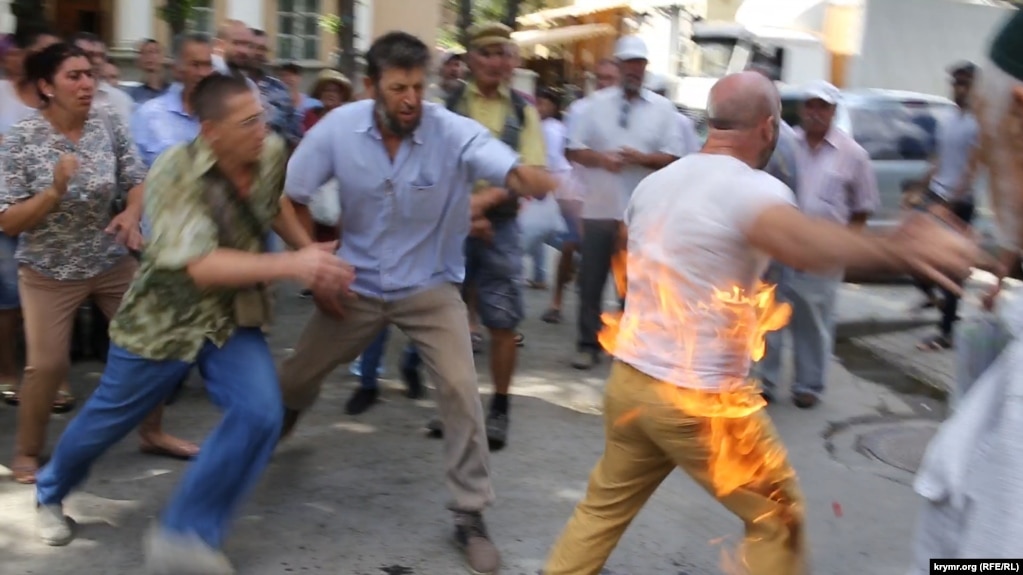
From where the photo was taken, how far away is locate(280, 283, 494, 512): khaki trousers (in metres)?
4.27

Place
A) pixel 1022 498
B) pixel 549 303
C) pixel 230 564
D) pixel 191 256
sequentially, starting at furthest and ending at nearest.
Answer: pixel 549 303, pixel 230 564, pixel 191 256, pixel 1022 498

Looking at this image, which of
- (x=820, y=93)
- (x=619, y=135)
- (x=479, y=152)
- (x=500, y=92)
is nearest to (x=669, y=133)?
(x=619, y=135)

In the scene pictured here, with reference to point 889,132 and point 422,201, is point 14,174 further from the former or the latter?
point 889,132

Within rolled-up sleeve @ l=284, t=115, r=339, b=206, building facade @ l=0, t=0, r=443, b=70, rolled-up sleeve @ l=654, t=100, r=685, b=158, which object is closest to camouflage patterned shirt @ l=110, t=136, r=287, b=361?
rolled-up sleeve @ l=284, t=115, r=339, b=206

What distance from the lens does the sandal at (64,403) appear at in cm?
585

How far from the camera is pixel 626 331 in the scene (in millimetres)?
3439

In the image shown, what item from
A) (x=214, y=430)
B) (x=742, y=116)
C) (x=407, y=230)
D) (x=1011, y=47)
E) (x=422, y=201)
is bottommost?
(x=214, y=430)

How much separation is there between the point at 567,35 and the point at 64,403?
21.5 m

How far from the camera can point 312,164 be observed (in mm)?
4449

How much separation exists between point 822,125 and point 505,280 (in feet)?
6.99

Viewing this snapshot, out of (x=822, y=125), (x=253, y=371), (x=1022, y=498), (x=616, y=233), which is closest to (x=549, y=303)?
(x=616, y=233)

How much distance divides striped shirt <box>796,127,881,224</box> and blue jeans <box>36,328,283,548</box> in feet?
11.8

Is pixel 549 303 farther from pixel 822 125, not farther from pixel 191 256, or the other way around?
pixel 191 256

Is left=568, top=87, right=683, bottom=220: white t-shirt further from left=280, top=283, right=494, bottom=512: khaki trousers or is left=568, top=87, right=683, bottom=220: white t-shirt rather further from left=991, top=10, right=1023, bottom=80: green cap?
left=991, top=10, right=1023, bottom=80: green cap
